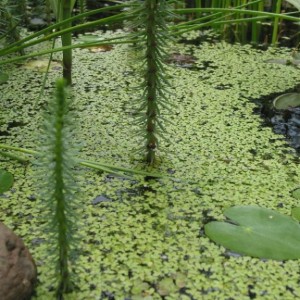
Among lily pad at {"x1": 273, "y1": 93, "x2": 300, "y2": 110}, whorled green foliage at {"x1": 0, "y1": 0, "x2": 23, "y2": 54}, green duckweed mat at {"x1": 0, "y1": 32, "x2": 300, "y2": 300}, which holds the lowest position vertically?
green duckweed mat at {"x1": 0, "y1": 32, "x2": 300, "y2": 300}

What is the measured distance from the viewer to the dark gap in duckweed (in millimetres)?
1686

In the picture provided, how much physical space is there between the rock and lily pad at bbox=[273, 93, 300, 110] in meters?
1.19

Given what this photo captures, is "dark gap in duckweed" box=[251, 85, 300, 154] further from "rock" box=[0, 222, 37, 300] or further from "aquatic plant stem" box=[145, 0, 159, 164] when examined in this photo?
"rock" box=[0, 222, 37, 300]

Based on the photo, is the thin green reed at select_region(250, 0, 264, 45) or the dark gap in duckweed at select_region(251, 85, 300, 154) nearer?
the dark gap in duckweed at select_region(251, 85, 300, 154)

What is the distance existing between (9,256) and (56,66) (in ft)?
4.64

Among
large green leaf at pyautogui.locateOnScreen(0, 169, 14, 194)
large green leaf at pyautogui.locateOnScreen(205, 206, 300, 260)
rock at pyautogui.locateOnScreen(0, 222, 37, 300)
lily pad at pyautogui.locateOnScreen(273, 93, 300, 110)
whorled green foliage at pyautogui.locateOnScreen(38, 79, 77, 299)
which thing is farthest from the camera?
lily pad at pyautogui.locateOnScreen(273, 93, 300, 110)

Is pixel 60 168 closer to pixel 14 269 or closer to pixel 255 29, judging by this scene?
pixel 14 269

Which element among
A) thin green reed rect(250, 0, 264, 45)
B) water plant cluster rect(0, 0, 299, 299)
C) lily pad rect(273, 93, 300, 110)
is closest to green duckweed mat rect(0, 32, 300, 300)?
water plant cluster rect(0, 0, 299, 299)

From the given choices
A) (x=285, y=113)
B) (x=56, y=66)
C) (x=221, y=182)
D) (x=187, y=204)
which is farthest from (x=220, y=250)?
(x=56, y=66)

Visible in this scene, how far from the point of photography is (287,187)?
138 cm

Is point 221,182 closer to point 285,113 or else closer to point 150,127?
point 150,127

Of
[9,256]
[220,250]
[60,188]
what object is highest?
[60,188]

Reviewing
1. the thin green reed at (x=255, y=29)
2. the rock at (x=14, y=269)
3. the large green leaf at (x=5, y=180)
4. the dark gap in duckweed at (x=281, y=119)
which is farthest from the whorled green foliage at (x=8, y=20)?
the thin green reed at (x=255, y=29)

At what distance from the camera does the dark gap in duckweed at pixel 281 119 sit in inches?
66.4
